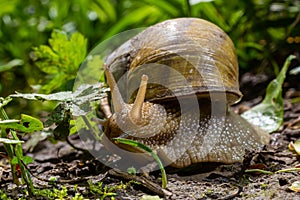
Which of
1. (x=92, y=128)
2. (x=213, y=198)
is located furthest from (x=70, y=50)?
(x=213, y=198)

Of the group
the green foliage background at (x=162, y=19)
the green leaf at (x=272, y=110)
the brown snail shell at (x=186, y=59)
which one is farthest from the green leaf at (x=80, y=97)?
the green foliage background at (x=162, y=19)

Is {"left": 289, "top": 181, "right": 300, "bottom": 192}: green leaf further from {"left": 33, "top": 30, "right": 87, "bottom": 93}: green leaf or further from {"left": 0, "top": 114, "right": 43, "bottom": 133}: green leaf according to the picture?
{"left": 33, "top": 30, "right": 87, "bottom": 93}: green leaf

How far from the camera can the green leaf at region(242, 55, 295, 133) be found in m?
2.69

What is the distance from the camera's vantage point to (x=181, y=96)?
2.28m

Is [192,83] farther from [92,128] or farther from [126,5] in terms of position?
[126,5]

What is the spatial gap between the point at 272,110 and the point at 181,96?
2.64 feet

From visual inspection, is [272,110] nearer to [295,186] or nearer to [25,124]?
[295,186]

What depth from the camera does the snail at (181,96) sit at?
2199 mm

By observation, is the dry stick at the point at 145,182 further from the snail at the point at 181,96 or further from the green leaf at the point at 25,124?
the green leaf at the point at 25,124

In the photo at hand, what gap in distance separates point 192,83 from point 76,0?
243 cm

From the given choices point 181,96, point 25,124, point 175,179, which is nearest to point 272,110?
point 181,96

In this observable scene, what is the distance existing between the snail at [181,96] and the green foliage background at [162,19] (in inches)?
43.6

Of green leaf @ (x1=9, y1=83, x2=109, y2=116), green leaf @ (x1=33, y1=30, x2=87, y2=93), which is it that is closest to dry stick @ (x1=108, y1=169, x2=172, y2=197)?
green leaf @ (x1=9, y1=83, x2=109, y2=116)

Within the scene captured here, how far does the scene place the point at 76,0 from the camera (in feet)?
14.1
